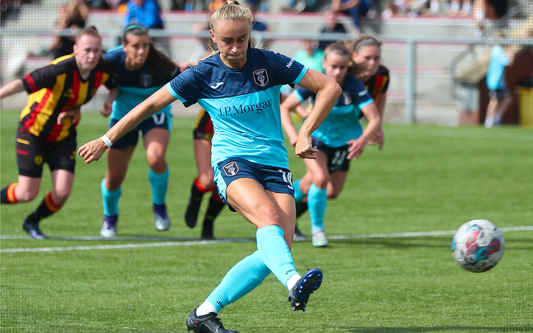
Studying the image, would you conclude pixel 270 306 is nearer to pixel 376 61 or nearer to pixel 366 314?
pixel 366 314

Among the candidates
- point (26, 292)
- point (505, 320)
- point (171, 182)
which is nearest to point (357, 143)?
point (505, 320)

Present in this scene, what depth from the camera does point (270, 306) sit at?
5051 mm

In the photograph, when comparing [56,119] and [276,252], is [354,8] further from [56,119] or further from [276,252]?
[276,252]

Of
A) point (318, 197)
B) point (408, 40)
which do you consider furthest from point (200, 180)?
point (408, 40)

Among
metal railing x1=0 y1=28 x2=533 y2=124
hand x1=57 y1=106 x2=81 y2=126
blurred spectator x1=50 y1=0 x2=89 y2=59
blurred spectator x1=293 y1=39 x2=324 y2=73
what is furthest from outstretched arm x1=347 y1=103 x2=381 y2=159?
blurred spectator x1=50 y1=0 x2=89 y2=59

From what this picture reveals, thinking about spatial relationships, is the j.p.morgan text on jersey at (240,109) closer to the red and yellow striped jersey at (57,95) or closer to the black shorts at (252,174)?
the black shorts at (252,174)

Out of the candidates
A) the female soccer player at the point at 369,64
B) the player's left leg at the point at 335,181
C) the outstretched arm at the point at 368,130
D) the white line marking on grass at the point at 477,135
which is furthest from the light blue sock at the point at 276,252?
the white line marking on grass at the point at 477,135

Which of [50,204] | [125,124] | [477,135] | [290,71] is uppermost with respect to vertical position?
[290,71]

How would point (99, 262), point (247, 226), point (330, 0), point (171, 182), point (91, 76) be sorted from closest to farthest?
point (99, 262) < point (91, 76) < point (247, 226) < point (171, 182) < point (330, 0)

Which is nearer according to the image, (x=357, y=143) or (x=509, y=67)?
(x=357, y=143)

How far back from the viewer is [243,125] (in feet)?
14.5

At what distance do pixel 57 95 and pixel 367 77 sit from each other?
291cm

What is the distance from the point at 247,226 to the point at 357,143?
2.15 m

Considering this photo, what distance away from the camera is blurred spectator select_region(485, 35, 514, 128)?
1728 centimetres
